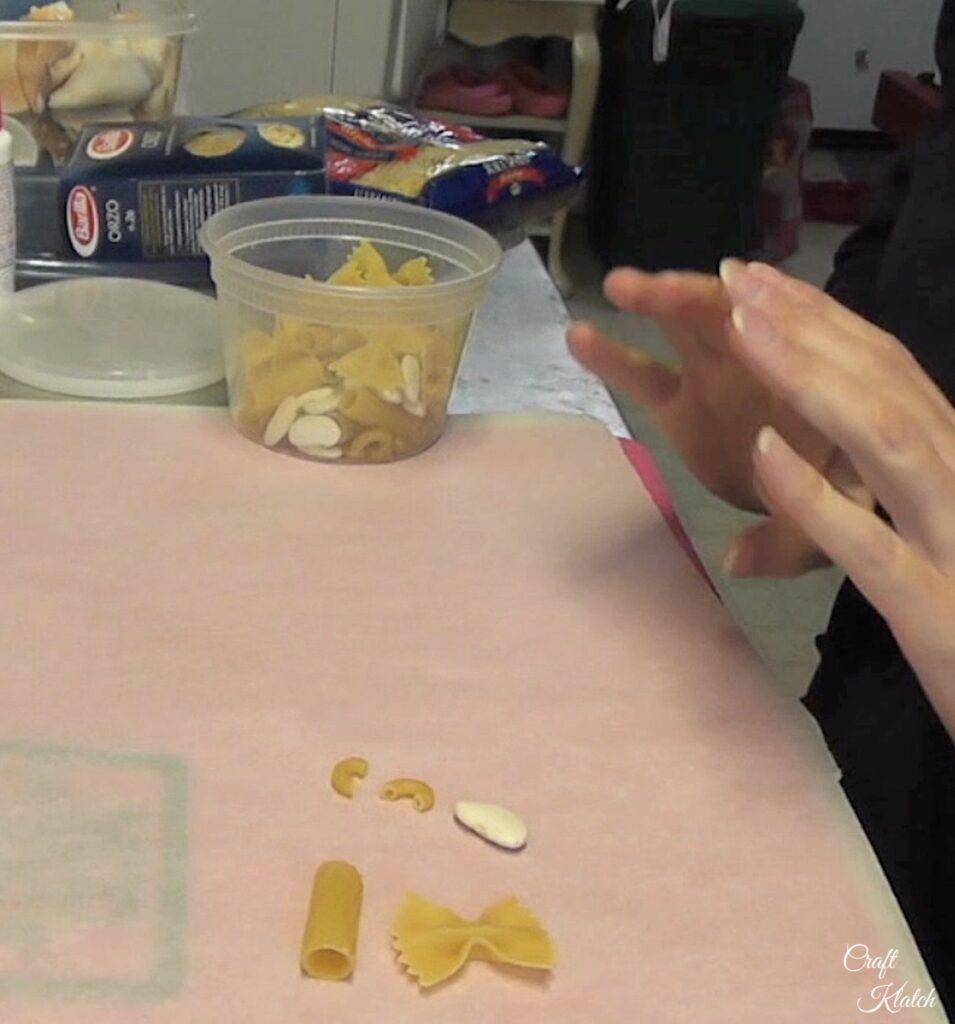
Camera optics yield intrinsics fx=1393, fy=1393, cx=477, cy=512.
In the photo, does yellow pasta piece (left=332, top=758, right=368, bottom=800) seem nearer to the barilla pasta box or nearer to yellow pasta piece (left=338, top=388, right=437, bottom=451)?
yellow pasta piece (left=338, top=388, right=437, bottom=451)

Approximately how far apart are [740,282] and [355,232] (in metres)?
0.27

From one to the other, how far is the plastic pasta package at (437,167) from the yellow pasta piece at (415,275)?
0.24ft

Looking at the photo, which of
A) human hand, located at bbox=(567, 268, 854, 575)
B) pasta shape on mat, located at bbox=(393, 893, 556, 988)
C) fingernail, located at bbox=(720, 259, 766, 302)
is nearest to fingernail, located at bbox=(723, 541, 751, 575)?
human hand, located at bbox=(567, 268, 854, 575)

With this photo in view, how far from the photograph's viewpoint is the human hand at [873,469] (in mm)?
436

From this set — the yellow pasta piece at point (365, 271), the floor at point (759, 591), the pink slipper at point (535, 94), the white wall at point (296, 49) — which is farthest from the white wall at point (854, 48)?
the yellow pasta piece at point (365, 271)

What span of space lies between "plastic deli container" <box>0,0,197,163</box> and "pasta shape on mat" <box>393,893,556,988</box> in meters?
0.53

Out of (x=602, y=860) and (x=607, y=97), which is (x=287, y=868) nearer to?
(x=602, y=860)

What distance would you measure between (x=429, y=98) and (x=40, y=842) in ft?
6.32

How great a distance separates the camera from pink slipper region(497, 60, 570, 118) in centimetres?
221

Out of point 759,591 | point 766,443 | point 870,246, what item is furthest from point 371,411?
point 759,591

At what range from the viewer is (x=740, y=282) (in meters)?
0.48

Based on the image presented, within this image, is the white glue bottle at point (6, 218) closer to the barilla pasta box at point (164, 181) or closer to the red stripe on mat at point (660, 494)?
the barilla pasta box at point (164, 181)

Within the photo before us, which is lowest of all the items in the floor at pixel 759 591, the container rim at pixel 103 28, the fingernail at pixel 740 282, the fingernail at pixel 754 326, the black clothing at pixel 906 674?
the floor at pixel 759 591

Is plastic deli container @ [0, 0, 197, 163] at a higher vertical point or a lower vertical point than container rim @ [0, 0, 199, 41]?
lower
